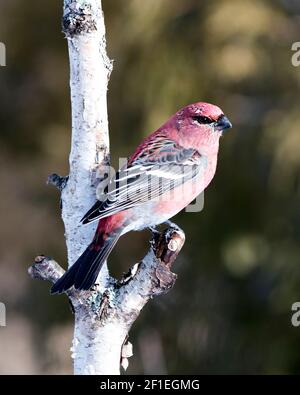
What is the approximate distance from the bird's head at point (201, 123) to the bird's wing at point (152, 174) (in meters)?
0.06

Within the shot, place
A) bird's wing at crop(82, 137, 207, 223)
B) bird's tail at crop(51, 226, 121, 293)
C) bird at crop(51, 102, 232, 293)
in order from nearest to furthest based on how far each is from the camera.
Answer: bird's tail at crop(51, 226, 121, 293)
bird at crop(51, 102, 232, 293)
bird's wing at crop(82, 137, 207, 223)

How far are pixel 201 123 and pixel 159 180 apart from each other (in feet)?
0.96

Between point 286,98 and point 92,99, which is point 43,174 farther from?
point 92,99

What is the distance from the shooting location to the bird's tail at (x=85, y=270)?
2809 millimetres

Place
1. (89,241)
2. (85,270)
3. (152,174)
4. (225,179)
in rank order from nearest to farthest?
(85,270), (89,241), (152,174), (225,179)

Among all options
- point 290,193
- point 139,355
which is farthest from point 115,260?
point 290,193

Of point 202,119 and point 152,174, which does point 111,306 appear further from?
point 202,119

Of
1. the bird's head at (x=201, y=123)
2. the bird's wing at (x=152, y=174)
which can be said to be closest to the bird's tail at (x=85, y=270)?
the bird's wing at (x=152, y=174)

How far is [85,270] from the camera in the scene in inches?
111

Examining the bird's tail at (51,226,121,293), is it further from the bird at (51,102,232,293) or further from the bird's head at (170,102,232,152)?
the bird's head at (170,102,232,152)

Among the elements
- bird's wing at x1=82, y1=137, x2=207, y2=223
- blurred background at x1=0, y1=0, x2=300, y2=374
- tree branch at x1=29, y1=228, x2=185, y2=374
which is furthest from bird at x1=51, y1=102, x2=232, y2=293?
blurred background at x1=0, y1=0, x2=300, y2=374

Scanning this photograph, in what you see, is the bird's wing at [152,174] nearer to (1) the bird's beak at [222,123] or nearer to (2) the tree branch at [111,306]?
(1) the bird's beak at [222,123]

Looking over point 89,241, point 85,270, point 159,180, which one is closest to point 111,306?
point 85,270

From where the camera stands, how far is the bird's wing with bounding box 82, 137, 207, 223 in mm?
3150
